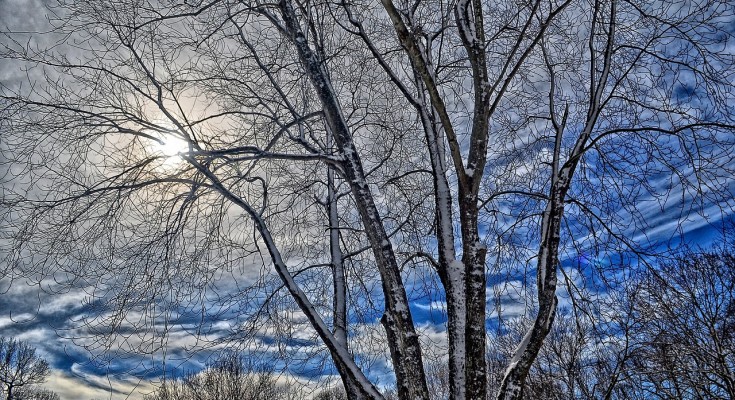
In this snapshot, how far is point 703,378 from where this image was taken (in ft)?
43.9

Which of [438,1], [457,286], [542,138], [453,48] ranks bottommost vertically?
[457,286]

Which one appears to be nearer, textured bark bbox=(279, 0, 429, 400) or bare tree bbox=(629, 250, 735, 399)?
textured bark bbox=(279, 0, 429, 400)

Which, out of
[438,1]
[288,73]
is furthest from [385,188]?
[438,1]

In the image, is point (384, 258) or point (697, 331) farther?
point (697, 331)

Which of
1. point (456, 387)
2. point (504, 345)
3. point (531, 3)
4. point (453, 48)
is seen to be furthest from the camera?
point (504, 345)

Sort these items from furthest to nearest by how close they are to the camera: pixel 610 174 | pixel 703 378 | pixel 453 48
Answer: pixel 703 378 → pixel 453 48 → pixel 610 174

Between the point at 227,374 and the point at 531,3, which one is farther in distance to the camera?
the point at 227,374

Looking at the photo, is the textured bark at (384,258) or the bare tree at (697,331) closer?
the textured bark at (384,258)

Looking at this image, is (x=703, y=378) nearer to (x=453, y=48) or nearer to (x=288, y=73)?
(x=453, y=48)

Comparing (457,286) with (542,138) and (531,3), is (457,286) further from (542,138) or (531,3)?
(531,3)

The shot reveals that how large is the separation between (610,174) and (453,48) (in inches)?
100

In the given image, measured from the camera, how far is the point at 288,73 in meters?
6.86

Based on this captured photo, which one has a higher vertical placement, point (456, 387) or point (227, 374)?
point (227, 374)

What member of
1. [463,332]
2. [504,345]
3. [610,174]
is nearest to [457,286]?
[463,332]
